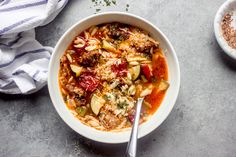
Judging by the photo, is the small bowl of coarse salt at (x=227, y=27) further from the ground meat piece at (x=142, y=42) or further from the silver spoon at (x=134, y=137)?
the silver spoon at (x=134, y=137)

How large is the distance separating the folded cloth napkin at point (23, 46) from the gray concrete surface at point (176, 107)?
0.39 feet

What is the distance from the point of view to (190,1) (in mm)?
2939

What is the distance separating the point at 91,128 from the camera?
2.67m

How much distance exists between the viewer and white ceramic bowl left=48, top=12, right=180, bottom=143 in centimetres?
262

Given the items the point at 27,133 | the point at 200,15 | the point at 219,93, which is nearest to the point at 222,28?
the point at 200,15

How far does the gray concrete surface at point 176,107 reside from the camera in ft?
9.27

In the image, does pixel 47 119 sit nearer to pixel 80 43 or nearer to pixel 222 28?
pixel 80 43

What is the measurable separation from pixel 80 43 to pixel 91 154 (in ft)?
2.43

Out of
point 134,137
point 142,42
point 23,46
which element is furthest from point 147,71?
point 23,46

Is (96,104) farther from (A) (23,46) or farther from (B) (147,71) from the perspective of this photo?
(A) (23,46)

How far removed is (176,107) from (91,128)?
603 millimetres

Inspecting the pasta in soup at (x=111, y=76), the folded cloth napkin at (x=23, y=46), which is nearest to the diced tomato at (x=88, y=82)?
the pasta in soup at (x=111, y=76)

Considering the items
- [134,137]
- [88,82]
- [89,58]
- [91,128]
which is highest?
[89,58]

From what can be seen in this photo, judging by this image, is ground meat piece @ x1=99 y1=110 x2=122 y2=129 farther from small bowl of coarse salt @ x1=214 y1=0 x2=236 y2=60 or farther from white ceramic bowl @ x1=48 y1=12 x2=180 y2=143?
small bowl of coarse salt @ x1=214 y1=0 x2=236 y2=60
